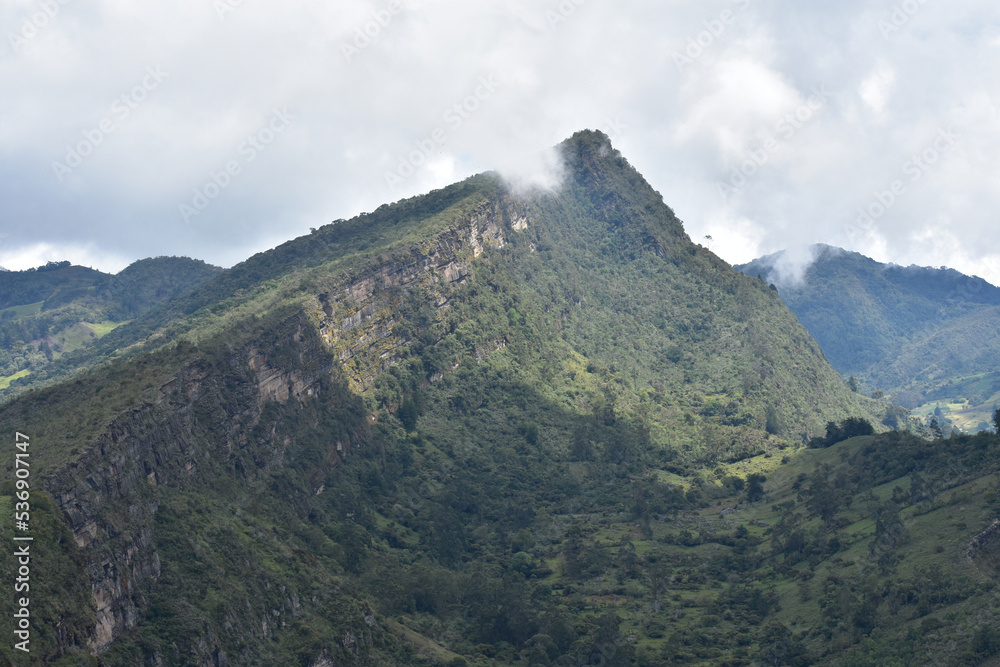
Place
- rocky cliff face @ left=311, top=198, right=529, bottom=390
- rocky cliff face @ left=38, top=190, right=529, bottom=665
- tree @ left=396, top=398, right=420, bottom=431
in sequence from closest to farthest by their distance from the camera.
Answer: rocky cliff face @ left=38, top=190, right=529, bottom=665
rocky cliff face @ left=311, top=198, right=529, bottom=390
tree @ left=396, top=398, right=420, bottom=431

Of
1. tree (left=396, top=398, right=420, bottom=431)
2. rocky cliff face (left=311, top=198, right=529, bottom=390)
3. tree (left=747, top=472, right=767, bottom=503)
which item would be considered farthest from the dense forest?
rocky cliff face (left=311, top=198, right=529, bottom=390)

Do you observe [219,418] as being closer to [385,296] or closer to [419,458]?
[419,458]

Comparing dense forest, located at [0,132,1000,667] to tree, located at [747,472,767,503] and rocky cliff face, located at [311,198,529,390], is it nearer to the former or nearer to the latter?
tree, located at [747,472,767,503]

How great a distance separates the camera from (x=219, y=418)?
9125 cm

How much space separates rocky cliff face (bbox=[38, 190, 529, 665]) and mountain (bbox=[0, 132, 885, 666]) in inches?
11.1

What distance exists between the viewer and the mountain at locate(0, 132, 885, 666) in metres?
68.7

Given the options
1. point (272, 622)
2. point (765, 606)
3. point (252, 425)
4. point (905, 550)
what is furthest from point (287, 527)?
→ point (905, 550)

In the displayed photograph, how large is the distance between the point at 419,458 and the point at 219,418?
35.9m

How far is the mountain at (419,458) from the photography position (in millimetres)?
68688

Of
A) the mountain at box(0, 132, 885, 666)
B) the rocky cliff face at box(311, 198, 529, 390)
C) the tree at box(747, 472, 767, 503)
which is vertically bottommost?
the tree at box(747, 472, 767, 503)

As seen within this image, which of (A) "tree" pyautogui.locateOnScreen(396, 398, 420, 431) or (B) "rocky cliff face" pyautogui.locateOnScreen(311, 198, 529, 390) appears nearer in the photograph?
(B) "rocky cliff face" pyautogui.locateOnScreen(311, 198, 529, 390)

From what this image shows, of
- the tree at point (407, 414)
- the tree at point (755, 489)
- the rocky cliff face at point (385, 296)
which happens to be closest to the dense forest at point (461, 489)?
the tree at point (407, 414)

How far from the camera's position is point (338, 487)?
106 metres

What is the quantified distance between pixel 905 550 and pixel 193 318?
320ft
